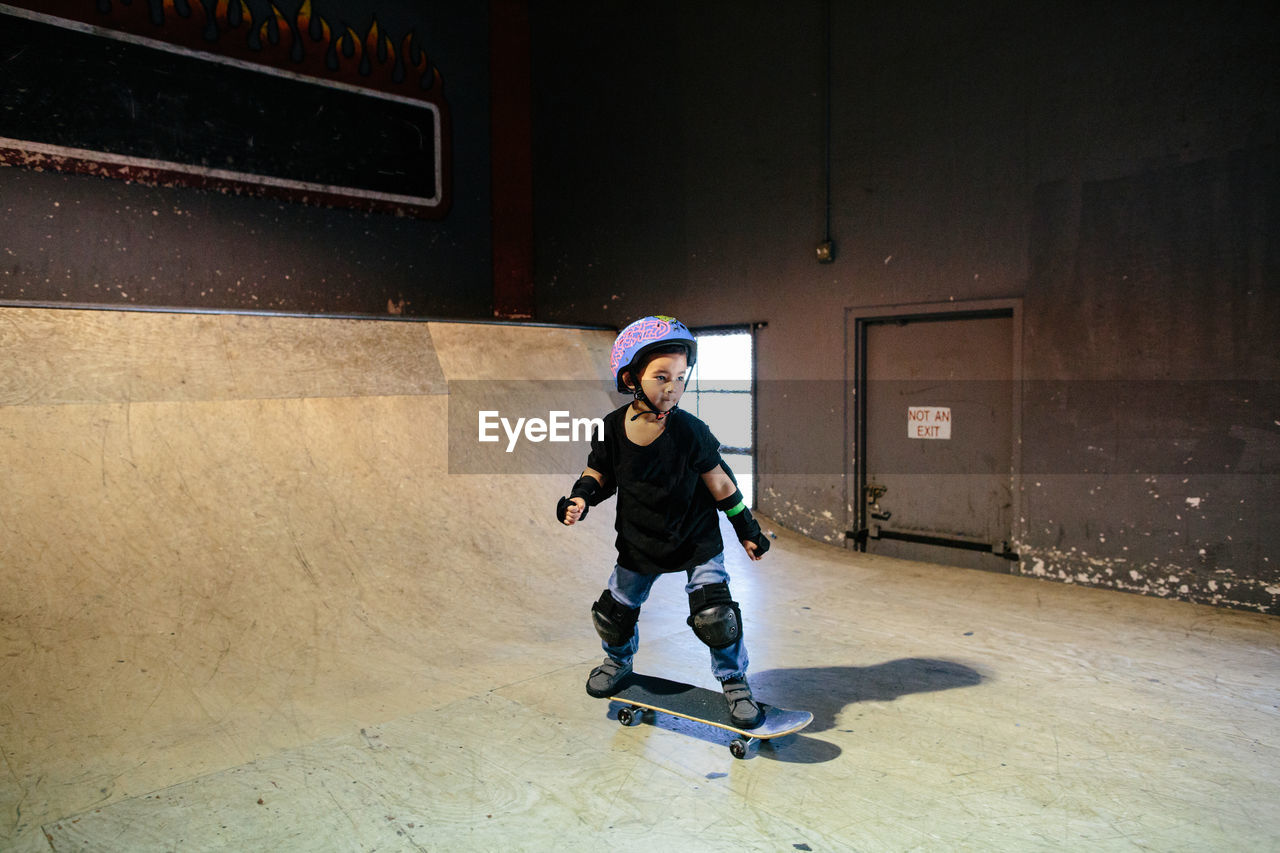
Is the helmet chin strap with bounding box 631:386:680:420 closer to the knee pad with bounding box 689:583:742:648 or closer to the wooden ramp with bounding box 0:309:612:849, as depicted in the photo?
the knee pad with bounding box 689:583:742:648

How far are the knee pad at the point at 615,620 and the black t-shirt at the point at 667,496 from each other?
160mm

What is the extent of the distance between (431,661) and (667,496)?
4.63 ft

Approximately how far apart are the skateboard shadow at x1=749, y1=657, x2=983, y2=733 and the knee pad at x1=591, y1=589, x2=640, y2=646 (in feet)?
2.01

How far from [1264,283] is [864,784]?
3.35 meters

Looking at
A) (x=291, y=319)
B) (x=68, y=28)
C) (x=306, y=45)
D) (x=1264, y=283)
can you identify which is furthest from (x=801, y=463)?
(x=68, y=28)

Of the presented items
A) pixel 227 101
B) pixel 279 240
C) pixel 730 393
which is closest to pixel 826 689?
pixel 730 393

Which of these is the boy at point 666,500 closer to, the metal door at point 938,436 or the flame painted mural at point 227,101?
the metal door at point 938,436

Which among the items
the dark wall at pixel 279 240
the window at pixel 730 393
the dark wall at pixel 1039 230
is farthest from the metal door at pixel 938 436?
the dark wall at pixel 279 240

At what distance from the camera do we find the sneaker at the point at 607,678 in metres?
2.84

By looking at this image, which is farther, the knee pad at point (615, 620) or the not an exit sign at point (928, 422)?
the not an exit sign at point (928, 422)

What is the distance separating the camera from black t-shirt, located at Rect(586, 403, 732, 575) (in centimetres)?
267

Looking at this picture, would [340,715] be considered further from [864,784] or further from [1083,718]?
[1083,718]

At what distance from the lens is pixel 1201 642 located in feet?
12.0

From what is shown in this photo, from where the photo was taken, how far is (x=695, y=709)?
2.69 metres
